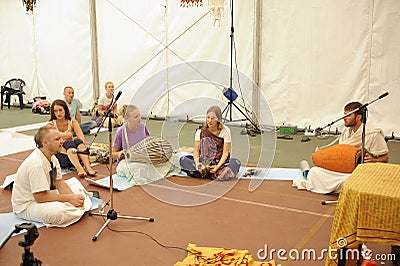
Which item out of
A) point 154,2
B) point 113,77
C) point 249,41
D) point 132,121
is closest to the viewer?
point 132,121

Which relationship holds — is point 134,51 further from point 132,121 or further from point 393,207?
point 393,207

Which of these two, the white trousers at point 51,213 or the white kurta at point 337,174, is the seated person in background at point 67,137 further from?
the white kurta at point 337,174

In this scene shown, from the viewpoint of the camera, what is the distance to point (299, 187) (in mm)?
4312

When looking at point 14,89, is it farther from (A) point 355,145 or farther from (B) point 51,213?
(A) point 355,145

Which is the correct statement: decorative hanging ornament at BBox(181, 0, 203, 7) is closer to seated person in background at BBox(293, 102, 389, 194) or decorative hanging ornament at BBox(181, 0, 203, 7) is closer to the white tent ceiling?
the white tent ceiling

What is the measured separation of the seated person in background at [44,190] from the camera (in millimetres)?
3252

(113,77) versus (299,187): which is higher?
(113,77)

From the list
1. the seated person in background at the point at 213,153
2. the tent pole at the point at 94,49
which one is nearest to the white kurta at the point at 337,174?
the seated person in background at the point at 213,153

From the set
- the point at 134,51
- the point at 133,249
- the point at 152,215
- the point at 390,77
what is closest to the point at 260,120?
the point at 390,77

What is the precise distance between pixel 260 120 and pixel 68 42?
466 cm

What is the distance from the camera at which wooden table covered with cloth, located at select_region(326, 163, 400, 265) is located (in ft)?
7.41

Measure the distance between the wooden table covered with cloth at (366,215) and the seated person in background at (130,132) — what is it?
8.75ft

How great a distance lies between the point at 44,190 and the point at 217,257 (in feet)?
4.48

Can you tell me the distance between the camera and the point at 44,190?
3.26 metres
